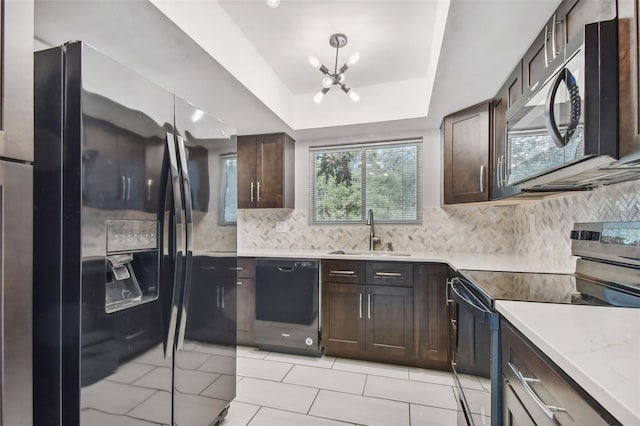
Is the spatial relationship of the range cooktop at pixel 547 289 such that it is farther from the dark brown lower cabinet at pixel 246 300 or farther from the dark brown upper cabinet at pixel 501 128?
the dark brown lower cabinet at pixel 246 300

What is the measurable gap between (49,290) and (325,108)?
2.73 metres

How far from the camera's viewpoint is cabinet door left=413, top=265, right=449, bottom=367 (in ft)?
8.20

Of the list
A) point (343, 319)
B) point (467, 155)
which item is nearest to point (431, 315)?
point (343, 319)

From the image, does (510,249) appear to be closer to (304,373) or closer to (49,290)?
(304,373)

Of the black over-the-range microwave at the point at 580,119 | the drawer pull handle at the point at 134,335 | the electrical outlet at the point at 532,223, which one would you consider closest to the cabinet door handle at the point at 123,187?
the drawer pull handle at the point at 134,335

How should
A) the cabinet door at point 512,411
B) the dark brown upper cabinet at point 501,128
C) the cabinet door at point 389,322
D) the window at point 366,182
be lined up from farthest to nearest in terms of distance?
1. the window at point 366,182
2. the cabinet door at point 389,322
3. the dark brown upper cabinet at point 501,128
4. the cabinet door at point 512,411

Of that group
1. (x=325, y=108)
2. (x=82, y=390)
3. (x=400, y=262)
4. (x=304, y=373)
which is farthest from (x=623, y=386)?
(x=325, y=108)

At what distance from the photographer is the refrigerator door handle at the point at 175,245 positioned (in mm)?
1369

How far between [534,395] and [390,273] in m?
1.85

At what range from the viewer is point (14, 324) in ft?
2.93

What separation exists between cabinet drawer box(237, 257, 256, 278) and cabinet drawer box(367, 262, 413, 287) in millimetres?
1116

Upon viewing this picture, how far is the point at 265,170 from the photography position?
135 inches

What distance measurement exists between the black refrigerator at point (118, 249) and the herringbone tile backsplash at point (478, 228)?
2021 millimetres

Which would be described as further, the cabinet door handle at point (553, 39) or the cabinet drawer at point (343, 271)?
the cabinet drawer at point (343, 271)
